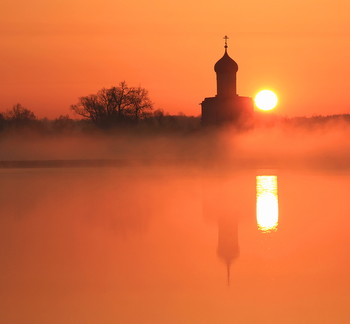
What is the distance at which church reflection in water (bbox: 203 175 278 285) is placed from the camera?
13680 millimetres

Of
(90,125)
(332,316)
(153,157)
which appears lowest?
(332,316)

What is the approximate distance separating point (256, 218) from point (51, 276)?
303 inches

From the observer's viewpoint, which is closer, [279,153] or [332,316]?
[332,316]

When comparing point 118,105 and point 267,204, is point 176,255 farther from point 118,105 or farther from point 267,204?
point 118,105

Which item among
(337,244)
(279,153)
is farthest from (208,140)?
(337,244)

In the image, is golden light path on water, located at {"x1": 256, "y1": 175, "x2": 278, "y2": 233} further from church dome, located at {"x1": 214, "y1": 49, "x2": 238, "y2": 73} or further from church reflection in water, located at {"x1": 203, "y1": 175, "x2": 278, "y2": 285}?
church dome, located at {"x1": 214, "y1": 49, "x2": 238, "y2": 73}

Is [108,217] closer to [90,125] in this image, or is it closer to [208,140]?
[208,140]

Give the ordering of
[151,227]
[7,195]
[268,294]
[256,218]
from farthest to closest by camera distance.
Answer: [7,195]
[256,218]
[151,227]
[268,294]

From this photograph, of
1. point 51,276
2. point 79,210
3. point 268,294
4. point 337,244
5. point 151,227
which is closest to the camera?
point 268,294

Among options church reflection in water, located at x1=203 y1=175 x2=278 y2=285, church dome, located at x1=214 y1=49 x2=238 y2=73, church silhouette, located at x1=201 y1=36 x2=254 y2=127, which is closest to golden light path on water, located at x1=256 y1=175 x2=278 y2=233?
church reflection in water, located at x1=203 y1=175 x2=278 y2=285

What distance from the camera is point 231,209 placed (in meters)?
19.1

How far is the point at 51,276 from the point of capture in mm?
11109

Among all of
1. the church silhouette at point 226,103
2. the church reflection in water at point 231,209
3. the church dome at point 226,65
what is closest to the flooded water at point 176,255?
the church reflection in water at point 231,209

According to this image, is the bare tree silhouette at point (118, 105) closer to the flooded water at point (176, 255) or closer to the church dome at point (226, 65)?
the church dome at point (226, 65)
